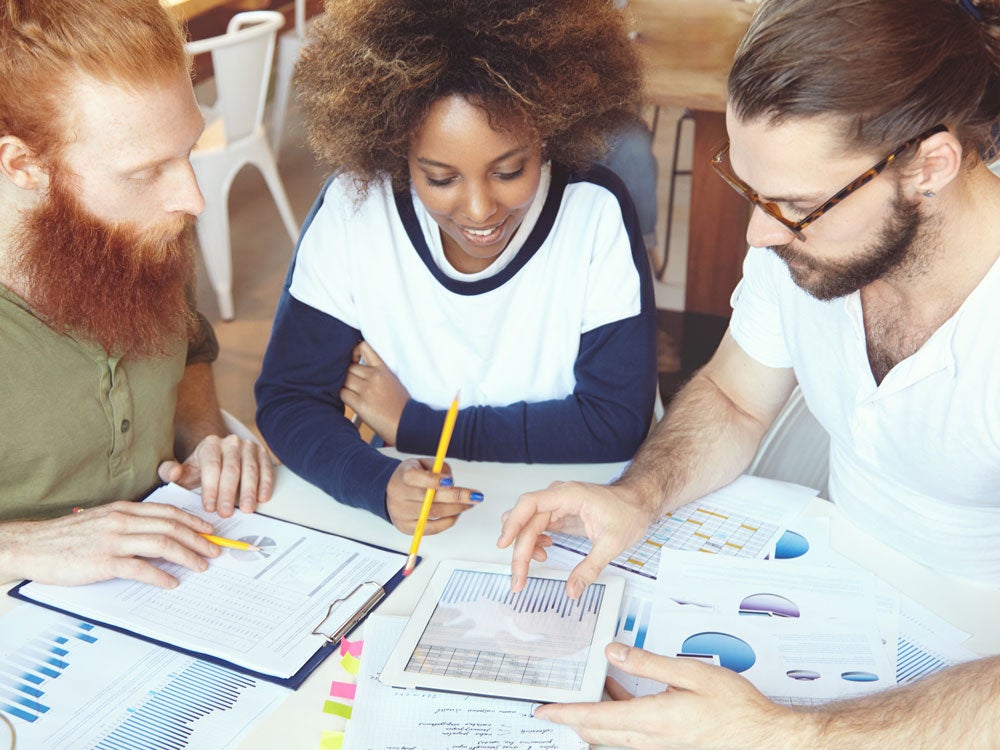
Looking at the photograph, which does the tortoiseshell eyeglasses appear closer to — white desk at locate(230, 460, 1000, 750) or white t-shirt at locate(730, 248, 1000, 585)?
white t-shirt at locate(730, 248, 1000, 585)

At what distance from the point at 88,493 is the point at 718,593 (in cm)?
99

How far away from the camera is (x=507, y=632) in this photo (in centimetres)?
127

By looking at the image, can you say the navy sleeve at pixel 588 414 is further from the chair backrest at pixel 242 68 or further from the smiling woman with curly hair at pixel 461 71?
the chair backrest at pixel 242 68

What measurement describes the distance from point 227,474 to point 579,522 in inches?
21.6

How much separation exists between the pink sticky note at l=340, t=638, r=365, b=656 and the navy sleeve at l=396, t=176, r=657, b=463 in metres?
0.52

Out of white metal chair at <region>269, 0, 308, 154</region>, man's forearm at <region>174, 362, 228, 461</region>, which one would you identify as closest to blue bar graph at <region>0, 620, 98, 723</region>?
man's forearm at <region>174, 362, 228, 461</region>

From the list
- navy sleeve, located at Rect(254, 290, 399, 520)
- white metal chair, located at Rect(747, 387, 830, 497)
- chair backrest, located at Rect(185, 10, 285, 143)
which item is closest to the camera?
navy sleeve, located at Rect(254, 290, 399, 520)

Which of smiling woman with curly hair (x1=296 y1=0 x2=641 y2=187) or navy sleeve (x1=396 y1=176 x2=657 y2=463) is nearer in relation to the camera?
smiling woman with curly hair (x1=296 y1=0 x2=641 y2=187)

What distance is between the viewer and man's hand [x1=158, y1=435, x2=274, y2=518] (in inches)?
62.2

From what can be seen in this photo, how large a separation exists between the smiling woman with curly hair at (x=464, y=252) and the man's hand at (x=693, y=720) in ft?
1.70

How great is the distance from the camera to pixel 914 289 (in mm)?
1488

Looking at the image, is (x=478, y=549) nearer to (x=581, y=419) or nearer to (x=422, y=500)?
(x=422, y=500)

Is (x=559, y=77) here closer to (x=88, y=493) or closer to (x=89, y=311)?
(x=89, y=311)

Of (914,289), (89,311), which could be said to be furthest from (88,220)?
(914,289)
